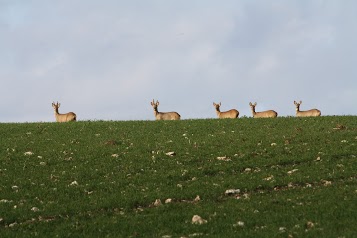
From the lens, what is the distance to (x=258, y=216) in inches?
668

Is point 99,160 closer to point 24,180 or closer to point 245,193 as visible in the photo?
point 24,180

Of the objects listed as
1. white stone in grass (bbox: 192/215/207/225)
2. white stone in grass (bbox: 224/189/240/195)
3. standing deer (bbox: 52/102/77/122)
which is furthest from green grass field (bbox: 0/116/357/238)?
standing deer (bbox: 52/102/77/122)

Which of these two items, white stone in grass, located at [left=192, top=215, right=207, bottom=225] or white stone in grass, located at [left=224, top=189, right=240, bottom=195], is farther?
white stone in grass, located at [left=224, top=189, right=240, bottom=195]

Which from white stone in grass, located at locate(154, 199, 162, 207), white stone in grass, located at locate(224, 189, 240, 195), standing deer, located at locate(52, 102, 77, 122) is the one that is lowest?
white stone in grass, located at locate(154, 199, 162, 207)

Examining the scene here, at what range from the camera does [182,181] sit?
75.7 feet

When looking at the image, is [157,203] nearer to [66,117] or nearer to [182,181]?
[182,181]

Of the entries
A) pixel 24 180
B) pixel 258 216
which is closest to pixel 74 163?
pixel 24 180

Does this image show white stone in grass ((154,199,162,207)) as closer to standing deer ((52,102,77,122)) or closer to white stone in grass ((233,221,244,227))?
white stone in grass ((233,221,244,227))

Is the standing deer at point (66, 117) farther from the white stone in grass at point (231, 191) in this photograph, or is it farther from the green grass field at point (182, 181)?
the white stone in grass at point (231, 191)

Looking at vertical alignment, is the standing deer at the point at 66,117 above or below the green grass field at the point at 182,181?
above

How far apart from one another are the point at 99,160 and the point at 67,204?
7506 mm

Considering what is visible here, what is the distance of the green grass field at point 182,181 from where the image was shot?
16.7m

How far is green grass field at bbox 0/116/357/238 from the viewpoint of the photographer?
54.7ft

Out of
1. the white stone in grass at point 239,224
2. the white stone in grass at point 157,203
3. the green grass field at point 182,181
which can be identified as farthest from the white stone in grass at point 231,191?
the white stone in grass at point 239,224
